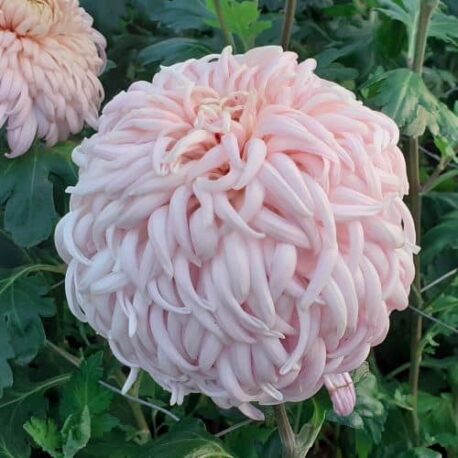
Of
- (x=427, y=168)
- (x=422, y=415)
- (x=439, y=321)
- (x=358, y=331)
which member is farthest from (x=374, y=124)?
(x=427, y=168)

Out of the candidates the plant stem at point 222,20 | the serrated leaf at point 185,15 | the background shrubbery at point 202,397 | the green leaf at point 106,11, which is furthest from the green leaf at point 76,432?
the green leaf at point 106,11

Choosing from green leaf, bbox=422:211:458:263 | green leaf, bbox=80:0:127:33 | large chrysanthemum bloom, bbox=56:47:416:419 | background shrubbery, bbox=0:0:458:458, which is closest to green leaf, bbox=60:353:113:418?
background shrubbery, bbox=0:0:458:458

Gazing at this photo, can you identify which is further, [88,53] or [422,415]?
[422,415]

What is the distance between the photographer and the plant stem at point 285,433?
81 cm

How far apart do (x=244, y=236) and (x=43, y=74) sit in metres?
0.50

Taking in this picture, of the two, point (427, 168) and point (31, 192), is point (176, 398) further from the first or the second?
point (427, 168)

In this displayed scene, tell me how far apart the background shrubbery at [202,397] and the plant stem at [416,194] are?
0.05 ft

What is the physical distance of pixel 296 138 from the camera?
0.64m

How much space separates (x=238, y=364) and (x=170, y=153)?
16 cm

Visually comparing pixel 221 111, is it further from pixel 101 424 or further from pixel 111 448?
pixel 111 448

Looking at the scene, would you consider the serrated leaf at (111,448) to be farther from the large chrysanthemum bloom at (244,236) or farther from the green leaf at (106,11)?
the green leaf at (106,11)

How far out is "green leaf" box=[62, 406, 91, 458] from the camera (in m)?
0.85

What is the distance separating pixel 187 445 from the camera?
93cm

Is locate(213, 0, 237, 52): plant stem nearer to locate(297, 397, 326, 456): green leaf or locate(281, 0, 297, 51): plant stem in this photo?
locate(281, 0, 297, 51): plant stem
